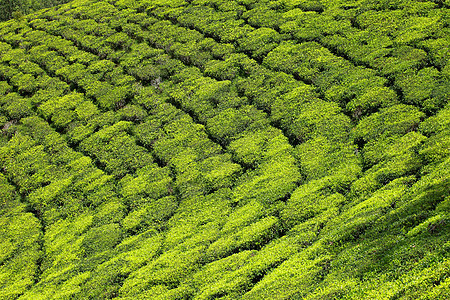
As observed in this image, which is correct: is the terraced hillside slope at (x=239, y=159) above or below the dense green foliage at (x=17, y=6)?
below

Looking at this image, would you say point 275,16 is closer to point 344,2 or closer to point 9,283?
point 344,2

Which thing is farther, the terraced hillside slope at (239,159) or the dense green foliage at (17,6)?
the dense green foliage at (17,6)

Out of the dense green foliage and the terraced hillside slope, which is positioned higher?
the dense green foliage

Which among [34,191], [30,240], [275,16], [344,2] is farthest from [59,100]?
[344,2]

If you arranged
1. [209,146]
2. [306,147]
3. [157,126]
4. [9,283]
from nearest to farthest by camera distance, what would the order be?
[9,283] < [306,147] < [209,146] < [157,126]

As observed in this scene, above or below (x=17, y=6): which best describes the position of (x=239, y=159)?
below

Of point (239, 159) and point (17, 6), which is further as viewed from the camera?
point (17, 6)

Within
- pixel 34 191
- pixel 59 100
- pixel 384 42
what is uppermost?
pixel 384 42

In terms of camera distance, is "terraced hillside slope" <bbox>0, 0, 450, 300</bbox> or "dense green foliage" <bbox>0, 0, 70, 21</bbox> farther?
"dense green foliage" <bbox>0, 0, 70, 21</bbox>
